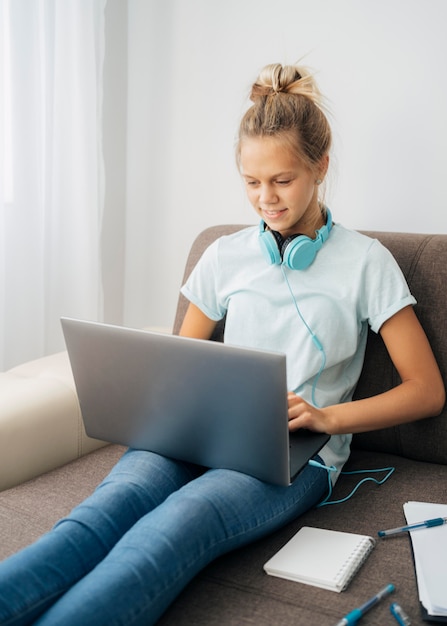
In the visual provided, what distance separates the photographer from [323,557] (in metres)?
1.12

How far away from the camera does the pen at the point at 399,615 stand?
958mm

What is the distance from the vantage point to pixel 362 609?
985 millimetres

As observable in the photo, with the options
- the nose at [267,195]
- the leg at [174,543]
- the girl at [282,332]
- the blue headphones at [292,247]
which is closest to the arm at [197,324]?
the girl at [282,332]

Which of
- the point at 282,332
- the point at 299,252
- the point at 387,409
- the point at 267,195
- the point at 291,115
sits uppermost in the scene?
the point at 291,115

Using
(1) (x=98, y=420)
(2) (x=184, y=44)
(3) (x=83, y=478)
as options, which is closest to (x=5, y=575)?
(1) (x=98, y=420)

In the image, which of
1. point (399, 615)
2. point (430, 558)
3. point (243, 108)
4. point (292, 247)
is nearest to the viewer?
point (399, 615)

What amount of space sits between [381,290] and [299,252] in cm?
17

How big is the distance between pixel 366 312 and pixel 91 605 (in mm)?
776

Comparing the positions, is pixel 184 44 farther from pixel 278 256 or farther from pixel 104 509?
pixel 104 509

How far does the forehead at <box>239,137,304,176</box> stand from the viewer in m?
1.38

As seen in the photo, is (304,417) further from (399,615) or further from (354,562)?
(399,615)

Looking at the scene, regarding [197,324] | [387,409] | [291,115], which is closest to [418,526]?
[387,409]

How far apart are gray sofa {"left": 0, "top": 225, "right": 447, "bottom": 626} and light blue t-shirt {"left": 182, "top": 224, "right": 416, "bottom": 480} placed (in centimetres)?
10

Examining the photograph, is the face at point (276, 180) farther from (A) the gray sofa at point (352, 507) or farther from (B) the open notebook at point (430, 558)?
(B) the open notebook at point (430, 558)
